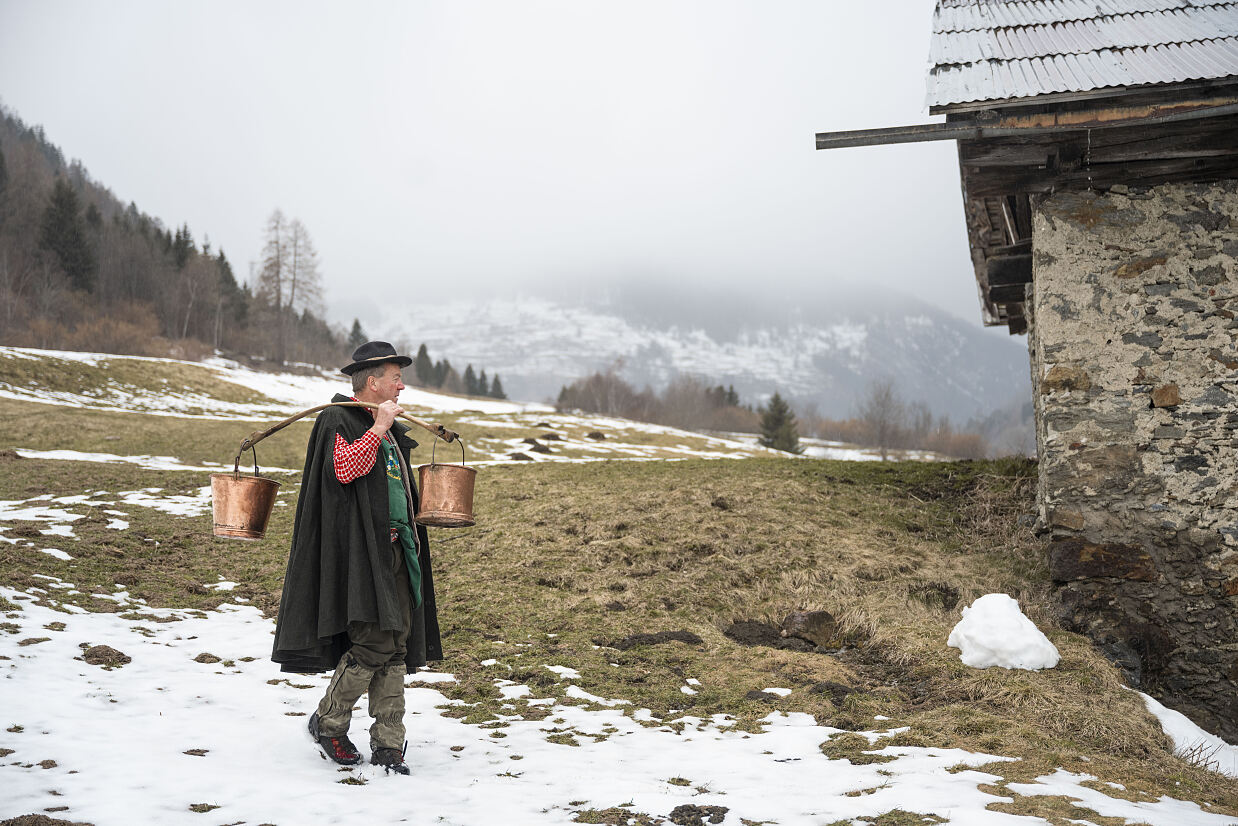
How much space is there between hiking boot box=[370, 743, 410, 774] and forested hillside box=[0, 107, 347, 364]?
200 feet

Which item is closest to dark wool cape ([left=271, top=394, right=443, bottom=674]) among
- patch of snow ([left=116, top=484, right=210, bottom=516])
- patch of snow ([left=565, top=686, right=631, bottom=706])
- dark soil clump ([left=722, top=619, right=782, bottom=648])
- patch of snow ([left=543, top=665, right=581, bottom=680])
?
patch of snow ([left=565, top=686, right=631, bottom=706])

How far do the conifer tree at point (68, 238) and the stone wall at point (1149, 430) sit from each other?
7846 centimetres

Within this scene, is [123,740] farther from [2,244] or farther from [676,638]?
[2,244]

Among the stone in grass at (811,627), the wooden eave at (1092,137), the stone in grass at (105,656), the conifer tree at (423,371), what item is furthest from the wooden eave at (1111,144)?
the conifer tree at (423,371)

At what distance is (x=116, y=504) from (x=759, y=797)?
1048 centimetres

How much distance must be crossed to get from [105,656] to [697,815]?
13.8 ft

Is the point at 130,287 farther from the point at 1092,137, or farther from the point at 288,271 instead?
the point at 1092,137

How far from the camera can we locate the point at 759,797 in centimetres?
363

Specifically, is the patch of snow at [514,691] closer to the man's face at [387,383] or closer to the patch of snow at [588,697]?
the patch of snow at [588,697]

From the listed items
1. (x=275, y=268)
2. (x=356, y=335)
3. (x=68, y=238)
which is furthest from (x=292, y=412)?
(x=356, y=335)

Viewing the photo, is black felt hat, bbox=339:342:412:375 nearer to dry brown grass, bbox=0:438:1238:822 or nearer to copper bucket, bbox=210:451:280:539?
copper bucket, bbox=210:451:280:539

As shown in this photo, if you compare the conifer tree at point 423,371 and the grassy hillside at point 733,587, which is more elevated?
the conifer tree at point 423,371

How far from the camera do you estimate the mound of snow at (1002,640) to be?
5820mm

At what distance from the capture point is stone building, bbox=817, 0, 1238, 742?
21.5 ft
